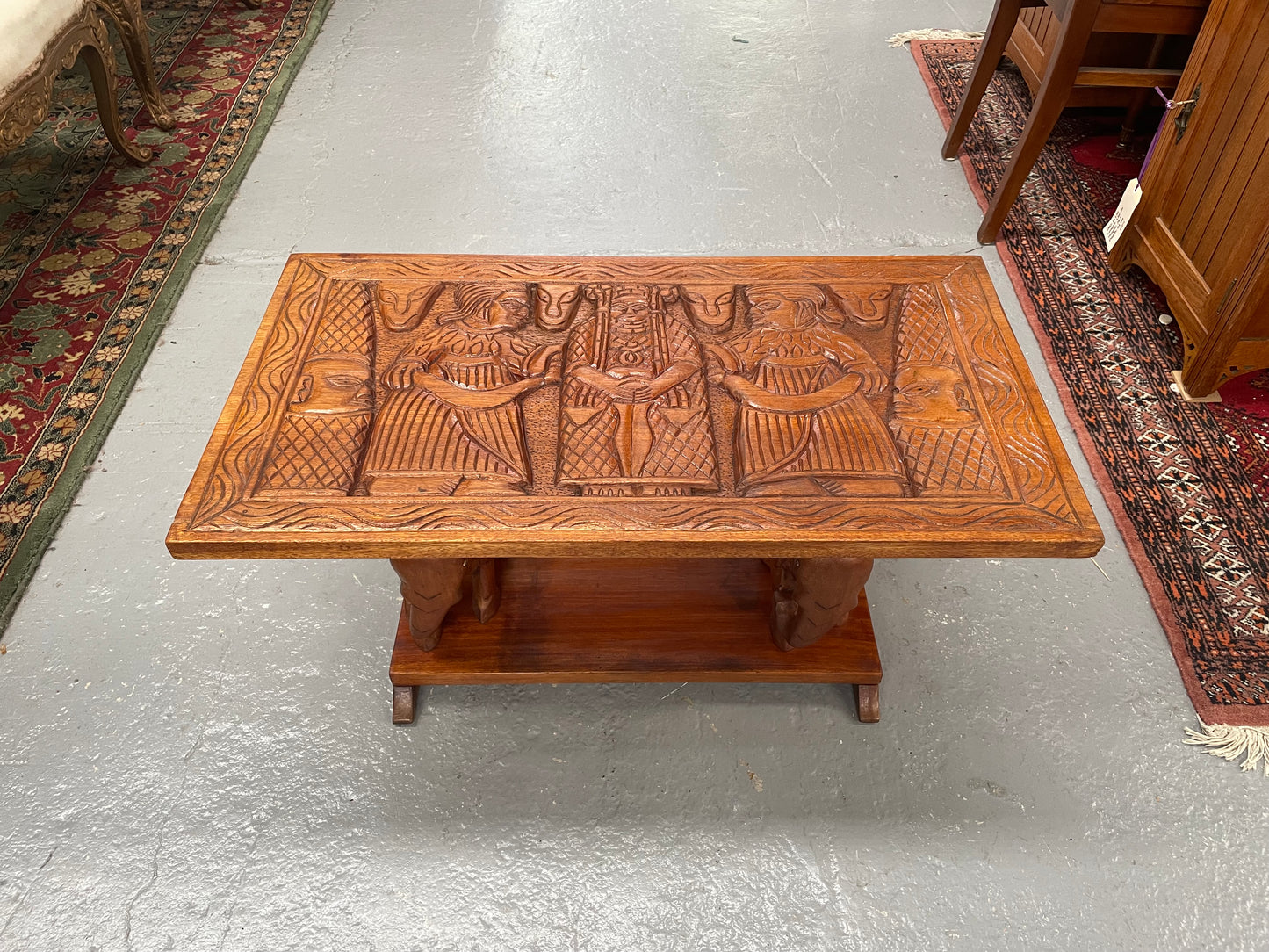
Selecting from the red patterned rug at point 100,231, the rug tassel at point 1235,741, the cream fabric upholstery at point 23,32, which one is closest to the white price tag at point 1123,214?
the rug tassel at point 1235,741

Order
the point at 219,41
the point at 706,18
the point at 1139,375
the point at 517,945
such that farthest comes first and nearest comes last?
1. the point at 706,18
2. the point at 219,41
3. the point at 1139,375
4. the point at 517,945

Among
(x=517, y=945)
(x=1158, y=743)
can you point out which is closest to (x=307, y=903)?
(x=517, y=945)

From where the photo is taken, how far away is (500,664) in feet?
5.63

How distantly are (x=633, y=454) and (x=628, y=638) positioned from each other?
48 centimetres

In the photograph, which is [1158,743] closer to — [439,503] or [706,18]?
[439,503]

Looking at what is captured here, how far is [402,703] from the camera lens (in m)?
1.73

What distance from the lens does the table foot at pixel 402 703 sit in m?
1.73

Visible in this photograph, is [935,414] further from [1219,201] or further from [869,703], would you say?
[1219,201]

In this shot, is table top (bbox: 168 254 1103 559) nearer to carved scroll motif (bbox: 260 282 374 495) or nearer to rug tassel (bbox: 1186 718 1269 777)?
carved scroll motif (bbox: 260 282 374 495)

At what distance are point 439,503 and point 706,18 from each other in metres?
3.60

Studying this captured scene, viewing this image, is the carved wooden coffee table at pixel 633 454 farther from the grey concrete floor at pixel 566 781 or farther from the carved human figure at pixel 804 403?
the grey concrete floor at pixel 566 781

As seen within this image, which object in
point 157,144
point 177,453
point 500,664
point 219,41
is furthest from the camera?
point 219,41

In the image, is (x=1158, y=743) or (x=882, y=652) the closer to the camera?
(x=1158, y=743)

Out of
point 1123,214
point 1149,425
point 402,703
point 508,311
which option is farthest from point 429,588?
point 1123,214
